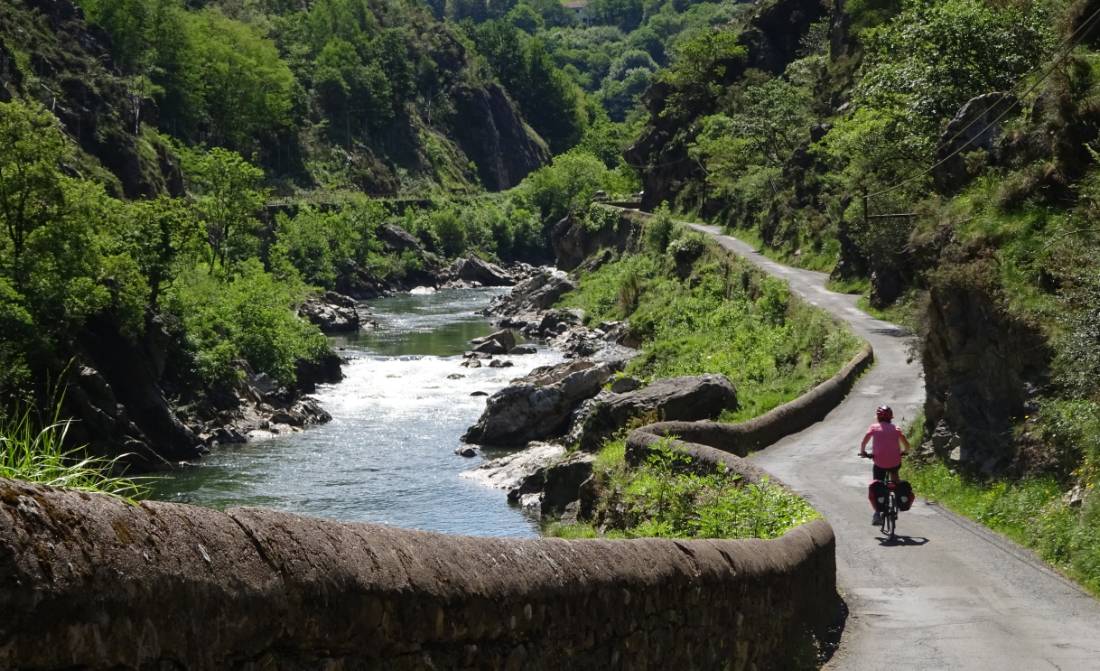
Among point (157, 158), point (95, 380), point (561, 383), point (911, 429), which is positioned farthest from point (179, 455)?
point (157, 158)

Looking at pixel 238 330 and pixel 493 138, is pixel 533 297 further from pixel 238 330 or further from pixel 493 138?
pixel 493 138

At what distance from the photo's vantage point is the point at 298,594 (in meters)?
4.90

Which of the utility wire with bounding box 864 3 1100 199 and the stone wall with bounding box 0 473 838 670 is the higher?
the utility wire with bounding box 864 3 1100 199

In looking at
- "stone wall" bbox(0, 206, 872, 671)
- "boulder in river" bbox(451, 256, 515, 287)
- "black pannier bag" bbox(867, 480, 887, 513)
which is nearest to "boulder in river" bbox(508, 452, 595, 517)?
"black pannier bag" bbox(867, 480, 887, 513)

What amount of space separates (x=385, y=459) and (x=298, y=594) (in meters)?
37.6

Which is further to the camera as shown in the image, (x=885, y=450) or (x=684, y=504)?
(x=885, y=450)

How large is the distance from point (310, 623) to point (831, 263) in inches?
2319

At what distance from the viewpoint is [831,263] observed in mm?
61344

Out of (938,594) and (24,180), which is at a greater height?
(24,180)

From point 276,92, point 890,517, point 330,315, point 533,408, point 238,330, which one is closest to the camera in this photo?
point 890,517

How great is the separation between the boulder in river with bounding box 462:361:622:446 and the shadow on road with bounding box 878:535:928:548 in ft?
84.6

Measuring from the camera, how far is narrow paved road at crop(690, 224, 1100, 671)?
12867 millimetres

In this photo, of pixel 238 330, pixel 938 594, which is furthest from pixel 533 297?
pixel 938 594

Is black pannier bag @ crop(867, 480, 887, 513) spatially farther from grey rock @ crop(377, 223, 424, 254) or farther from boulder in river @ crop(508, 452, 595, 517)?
grey rock @ crop(377, 223, 424, 254)
